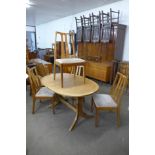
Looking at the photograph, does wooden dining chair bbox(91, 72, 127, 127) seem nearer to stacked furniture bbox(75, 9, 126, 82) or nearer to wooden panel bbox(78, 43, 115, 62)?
stacked furniture bbox(75, 9, 126, 82)

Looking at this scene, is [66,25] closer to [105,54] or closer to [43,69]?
[105,54]

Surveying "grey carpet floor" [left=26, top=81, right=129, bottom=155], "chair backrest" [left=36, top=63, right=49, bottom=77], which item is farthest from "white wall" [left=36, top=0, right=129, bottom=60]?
"grey carpet floor" [left=26, top=81, right=129, bottom=155]

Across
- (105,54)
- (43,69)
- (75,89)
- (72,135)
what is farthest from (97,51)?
(72,135)

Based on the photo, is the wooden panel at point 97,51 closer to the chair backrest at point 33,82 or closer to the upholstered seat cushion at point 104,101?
the upholstered seat cushion at point 104,101

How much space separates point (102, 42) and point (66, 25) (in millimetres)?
3498

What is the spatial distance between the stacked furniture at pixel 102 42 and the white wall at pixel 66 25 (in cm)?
16

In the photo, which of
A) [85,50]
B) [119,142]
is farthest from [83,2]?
[119,142]

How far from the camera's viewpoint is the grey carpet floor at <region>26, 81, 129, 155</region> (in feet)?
6.59

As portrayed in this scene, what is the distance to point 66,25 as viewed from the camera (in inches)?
316

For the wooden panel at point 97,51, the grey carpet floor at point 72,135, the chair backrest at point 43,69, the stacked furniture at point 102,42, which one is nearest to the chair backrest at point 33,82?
the grey carpet floor at point 72,135

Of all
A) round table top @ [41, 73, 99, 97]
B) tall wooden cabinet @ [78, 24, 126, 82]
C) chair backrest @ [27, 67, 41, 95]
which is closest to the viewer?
round table top @ [41, 73, 99, 97]

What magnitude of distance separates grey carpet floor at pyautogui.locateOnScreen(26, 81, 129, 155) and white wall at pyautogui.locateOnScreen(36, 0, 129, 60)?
3036mm

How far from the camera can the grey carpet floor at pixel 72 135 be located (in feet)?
6.59
